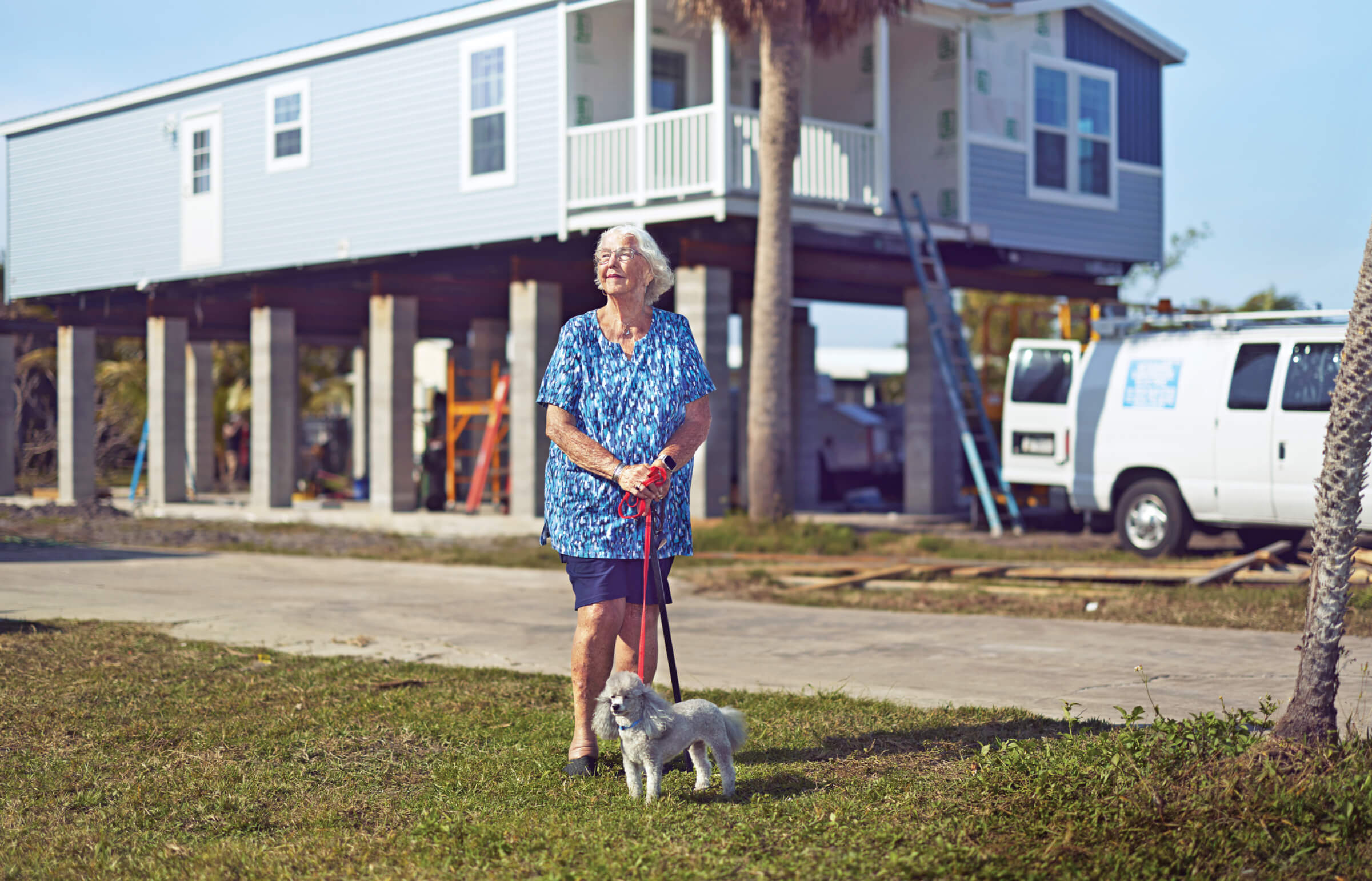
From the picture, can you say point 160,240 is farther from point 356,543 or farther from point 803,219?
point 803,219

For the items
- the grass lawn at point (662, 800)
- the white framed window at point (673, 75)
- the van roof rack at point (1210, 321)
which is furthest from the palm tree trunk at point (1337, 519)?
the white framed window at point (673, 75)

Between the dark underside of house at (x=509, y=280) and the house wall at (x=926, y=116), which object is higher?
the house wall at (x=926, y=116)

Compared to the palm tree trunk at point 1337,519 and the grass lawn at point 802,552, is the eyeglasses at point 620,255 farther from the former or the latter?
the grass lawn at point 802,552

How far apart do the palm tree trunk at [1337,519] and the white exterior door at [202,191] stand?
20.8 meters

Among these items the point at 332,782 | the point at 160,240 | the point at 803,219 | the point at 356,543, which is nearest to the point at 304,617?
the point at 332,782

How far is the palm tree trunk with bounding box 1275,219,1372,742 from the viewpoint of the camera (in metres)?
4.53

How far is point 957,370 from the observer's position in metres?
19.4

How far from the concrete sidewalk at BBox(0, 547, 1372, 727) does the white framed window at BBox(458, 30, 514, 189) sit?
25.7 ft

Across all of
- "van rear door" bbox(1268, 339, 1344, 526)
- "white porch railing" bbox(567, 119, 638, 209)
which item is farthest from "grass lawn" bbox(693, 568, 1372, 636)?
"white porch railing" bbox(567, 119, 638, 209)

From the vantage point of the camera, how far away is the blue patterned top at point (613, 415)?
16.6 feet

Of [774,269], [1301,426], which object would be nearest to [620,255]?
[1301,426]

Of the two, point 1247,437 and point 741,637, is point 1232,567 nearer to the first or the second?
point 1247,437

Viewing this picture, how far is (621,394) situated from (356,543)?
1255cm

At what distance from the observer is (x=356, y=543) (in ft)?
55.7
